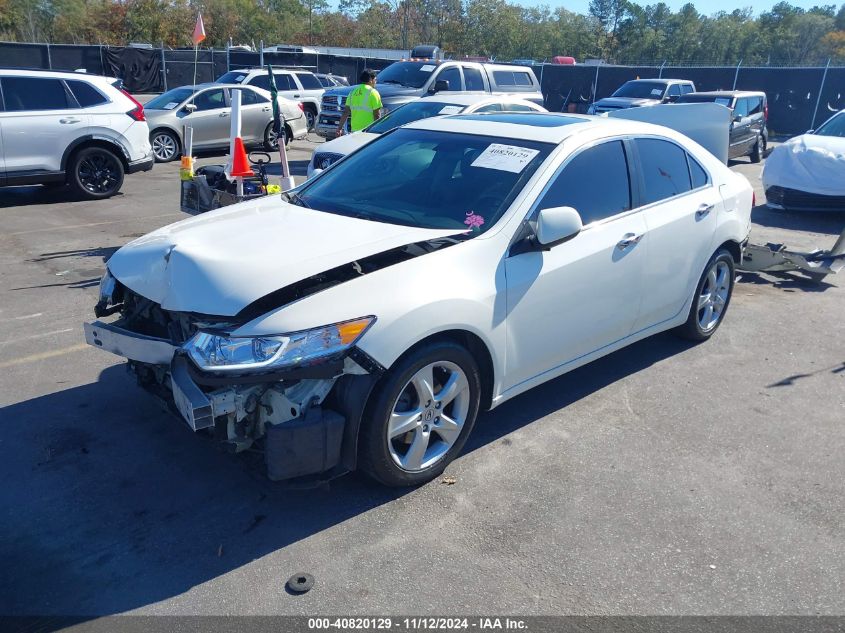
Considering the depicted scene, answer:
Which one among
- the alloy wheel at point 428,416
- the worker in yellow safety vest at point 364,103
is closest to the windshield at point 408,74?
the worker in yellow safety vest at point 364,103

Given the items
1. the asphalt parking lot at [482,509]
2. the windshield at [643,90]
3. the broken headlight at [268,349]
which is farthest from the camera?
the windshield at [643,90]

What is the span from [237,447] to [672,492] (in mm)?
2216

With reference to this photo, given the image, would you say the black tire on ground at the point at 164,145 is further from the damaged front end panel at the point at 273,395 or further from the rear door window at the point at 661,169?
the damaged front end panel at the point at 273,395

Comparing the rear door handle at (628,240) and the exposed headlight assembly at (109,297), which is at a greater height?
the rear door handle at (628,240)

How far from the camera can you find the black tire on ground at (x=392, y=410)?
11.0 ft

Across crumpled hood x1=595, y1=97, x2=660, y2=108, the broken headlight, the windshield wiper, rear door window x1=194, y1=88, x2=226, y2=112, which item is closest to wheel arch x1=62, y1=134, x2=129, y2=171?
rear door window x1=194, y1=88, x2=226, y2=112

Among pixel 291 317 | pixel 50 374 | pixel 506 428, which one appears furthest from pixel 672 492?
pixel 50 374

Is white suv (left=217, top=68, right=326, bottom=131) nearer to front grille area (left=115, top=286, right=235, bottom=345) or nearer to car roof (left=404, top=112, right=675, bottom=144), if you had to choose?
car roof (left=404, top=112, right=675, bottom=144)

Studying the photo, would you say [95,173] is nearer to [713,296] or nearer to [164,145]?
[164,145]

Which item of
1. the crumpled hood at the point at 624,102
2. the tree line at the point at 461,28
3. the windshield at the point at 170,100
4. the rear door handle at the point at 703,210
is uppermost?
the tree line at the point at 461,28

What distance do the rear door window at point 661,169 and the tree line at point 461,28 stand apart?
54394 millimetres

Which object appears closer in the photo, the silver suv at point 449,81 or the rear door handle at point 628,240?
the rear door handle at point 628,240

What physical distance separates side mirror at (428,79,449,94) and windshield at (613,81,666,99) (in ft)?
27.9

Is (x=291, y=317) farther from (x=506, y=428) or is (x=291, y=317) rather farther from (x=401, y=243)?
(x=506, y=428)
